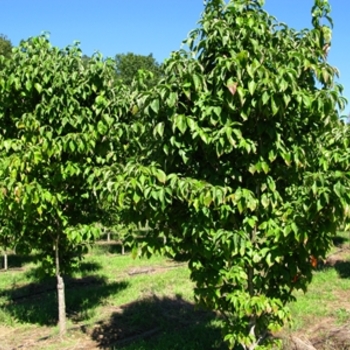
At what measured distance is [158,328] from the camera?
8.02 metres

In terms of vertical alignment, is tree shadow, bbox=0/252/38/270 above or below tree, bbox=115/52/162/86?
below

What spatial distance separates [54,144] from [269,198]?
334 cm

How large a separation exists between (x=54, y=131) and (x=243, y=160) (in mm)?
3565

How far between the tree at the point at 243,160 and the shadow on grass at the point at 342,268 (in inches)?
344

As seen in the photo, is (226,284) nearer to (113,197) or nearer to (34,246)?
(113,197)

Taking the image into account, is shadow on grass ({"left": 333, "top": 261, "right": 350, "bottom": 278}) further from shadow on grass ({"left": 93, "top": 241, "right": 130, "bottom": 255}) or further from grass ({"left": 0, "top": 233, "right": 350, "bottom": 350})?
shadow on grass ({"left": 93, "top": 241, "right": 130, "bottom": 255})

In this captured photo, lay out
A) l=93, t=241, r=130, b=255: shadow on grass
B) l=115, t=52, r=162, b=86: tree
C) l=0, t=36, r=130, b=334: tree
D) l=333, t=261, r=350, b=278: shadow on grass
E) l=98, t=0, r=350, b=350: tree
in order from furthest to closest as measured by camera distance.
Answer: l=115, t=52, r=162, b=86: tree
l=93, t=241, r=130, b=255: shadow on grass
l=333, t=261, r=350, b=278: shadow on grass
l=0, t=36, r=130, b=334: tree
l=98, t=0, r=350, b=350: tree

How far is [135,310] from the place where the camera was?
906 cm

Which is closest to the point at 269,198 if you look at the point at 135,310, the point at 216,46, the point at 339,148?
the point at 339,148

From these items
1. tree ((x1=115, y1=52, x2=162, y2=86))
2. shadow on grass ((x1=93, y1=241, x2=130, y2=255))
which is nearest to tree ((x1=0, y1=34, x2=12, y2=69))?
tree ((x1=115, y1=52, x2=162, y2=86))

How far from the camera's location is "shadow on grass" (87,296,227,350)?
702 centimetres

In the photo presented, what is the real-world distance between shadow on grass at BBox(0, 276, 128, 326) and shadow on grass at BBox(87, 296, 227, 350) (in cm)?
90

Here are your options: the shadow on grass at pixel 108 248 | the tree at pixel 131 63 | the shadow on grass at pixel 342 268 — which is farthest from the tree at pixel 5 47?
the shadow on grass at pixel 342 268

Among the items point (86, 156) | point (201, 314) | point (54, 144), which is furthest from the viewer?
point (201, 314)
